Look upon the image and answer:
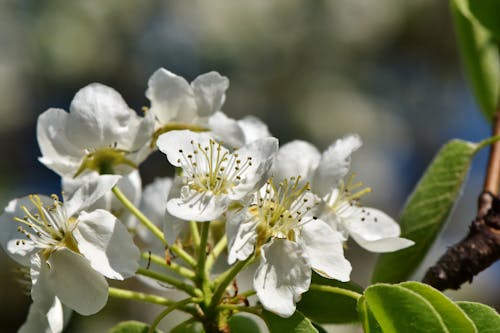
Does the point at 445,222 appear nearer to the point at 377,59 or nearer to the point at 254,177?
the point at 254,177

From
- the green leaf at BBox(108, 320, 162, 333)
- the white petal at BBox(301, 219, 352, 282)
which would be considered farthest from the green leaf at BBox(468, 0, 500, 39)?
the green leaf at BBox(108, 320, 162, 333)

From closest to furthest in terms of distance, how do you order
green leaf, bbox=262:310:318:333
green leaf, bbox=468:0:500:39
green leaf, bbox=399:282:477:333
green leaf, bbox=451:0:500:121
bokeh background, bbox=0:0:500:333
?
green leaf, bbox=399:282:477:333
green leaf, bbox=262:310:318:333
green leaf, bbox=468:0:500:39
green leaf, bbox=451:0:500:121
bokeh background, bbox=0:0:500:333

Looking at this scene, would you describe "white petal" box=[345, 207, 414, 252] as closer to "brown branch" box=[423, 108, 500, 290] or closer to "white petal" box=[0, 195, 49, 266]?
"brown branch" box=[423, 108, 500, 290]

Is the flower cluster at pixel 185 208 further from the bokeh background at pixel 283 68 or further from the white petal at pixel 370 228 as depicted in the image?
the bokeh background at pixel 283 68

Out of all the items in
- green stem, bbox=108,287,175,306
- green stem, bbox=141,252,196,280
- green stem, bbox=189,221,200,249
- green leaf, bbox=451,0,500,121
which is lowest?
green stem, bbox=108,287,175,306

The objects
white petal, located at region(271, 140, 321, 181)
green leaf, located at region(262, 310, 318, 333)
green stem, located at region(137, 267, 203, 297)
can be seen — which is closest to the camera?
green leaf, located at region(262, 310, 318, 333)

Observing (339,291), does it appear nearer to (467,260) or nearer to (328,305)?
(328,305)

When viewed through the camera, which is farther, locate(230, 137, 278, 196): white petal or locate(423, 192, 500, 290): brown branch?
locate(423, 192, 500, 290): brown branch

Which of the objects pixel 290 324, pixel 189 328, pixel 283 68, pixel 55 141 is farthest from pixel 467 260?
pixel 283 68
